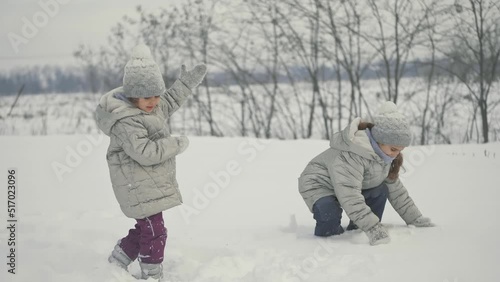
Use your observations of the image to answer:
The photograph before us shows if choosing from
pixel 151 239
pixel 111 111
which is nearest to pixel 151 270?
pixel 151 239

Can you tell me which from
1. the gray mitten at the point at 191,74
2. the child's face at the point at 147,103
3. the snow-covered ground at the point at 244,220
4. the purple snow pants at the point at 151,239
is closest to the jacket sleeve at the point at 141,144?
the child's face at the point at 147,103

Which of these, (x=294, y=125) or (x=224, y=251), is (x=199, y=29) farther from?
(x=224, y=251)

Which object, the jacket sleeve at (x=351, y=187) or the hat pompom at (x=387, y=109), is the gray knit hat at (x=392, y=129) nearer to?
the hat pompom at (x=387, y=109)

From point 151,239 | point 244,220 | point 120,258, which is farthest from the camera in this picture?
point 244,220

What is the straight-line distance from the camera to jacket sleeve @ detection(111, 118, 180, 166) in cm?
280

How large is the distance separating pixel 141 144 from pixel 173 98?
0.49 meters

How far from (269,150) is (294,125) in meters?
2.29

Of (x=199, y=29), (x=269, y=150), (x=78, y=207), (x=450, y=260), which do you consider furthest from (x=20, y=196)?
(x=199, y=29)

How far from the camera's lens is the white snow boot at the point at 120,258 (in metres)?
3.04

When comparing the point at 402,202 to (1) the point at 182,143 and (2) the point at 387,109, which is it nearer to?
(2) the point at 387,109

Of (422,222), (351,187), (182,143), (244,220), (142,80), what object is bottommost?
(244,220)

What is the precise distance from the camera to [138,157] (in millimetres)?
2807

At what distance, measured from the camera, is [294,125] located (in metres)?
8.16

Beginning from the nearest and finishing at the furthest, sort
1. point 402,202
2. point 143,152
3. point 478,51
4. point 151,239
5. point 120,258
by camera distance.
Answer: point 143,152
point 151,239
point 120,258
point 402,202
point 478,51
